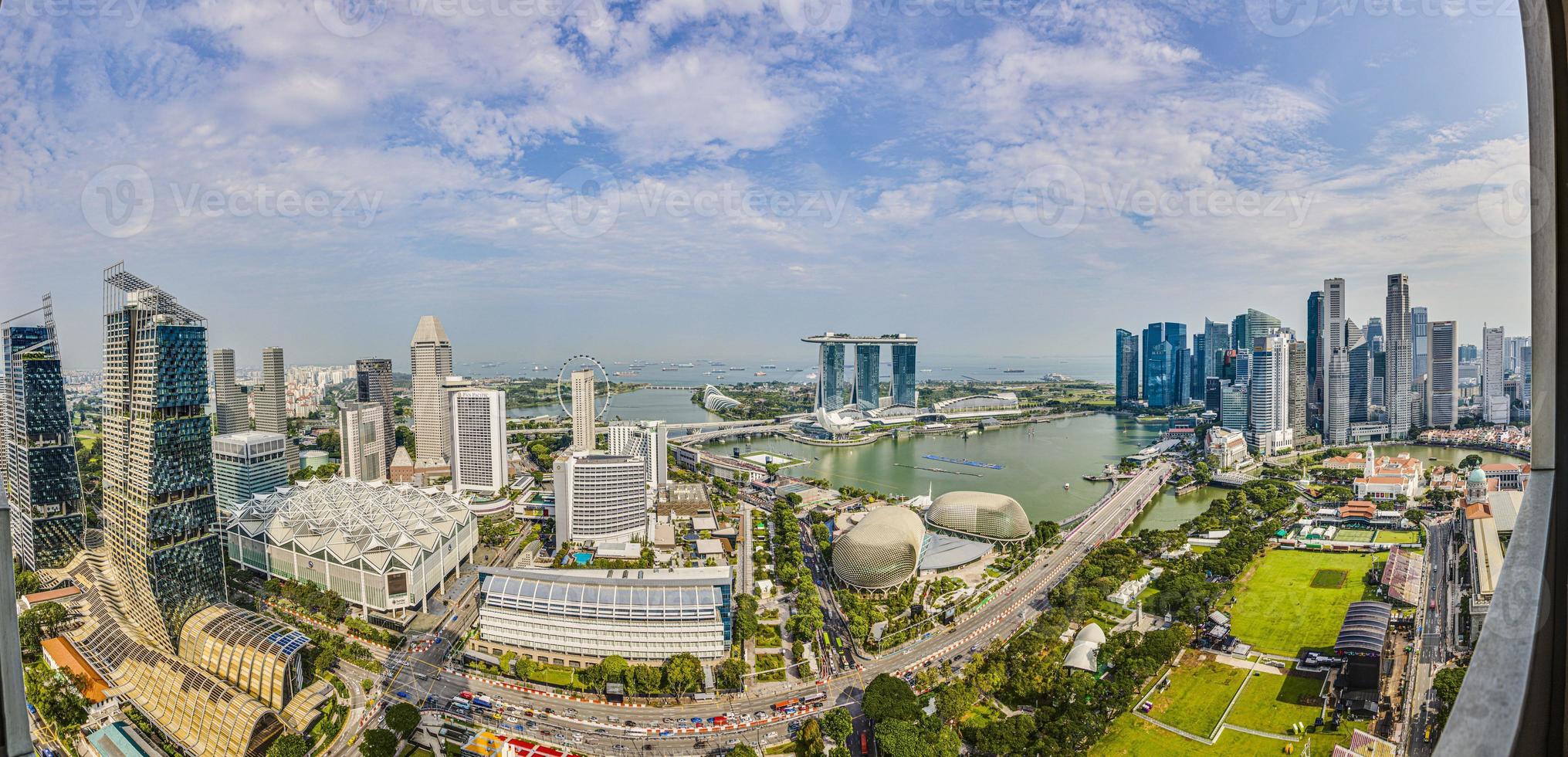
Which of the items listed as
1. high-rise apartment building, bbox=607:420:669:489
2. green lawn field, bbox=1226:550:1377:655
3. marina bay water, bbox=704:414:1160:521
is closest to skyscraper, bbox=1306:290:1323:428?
marina bay water, bbox=704:414:1160:521

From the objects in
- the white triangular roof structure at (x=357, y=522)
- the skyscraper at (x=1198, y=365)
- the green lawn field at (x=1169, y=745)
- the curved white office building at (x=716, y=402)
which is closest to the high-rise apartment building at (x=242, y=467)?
the white triangular roof structure at (x=357, y=522)

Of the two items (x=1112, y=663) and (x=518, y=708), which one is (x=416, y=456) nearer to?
(x=518, y=708)

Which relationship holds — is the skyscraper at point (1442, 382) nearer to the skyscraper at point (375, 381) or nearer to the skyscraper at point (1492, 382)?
the skyscraper at point (1492, 382)

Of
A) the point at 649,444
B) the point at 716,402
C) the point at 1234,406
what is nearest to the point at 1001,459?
the point at 1234,406

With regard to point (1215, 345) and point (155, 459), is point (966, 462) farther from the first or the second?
point (155, 459)

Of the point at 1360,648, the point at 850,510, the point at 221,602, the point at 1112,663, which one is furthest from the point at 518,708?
the point at 850,510

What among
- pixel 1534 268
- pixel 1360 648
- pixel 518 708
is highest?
pixel 1534 268
